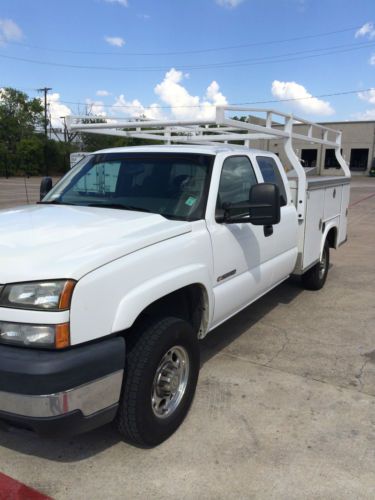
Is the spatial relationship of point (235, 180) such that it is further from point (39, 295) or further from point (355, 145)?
point (355, 145)

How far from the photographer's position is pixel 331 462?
112 inches

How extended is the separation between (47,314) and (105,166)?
2.20 m

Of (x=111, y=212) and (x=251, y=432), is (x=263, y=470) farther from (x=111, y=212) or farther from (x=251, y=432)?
(x=111, y=212)

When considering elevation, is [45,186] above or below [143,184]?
below

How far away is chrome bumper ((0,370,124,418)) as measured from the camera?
2.22 metres

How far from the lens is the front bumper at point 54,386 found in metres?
2.20

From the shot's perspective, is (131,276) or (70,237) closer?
(131,276)

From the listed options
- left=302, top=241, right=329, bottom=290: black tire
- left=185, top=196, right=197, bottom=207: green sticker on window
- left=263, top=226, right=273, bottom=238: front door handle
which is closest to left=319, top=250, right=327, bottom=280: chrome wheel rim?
left=302, top=241, right=329, bottom=290: black tire

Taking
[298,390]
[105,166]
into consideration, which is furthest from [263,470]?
[105,166]

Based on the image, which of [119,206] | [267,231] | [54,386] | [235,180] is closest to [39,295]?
[54,386]

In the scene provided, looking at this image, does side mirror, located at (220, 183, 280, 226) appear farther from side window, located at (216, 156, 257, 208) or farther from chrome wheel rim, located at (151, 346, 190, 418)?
chrome wheel rim, located at (151, 346, 190, 418)

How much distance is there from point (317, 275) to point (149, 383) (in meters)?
4.14

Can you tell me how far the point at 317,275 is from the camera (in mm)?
6312

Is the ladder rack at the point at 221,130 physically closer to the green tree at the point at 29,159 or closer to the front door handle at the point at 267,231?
the front door handle at the point at 267,231
